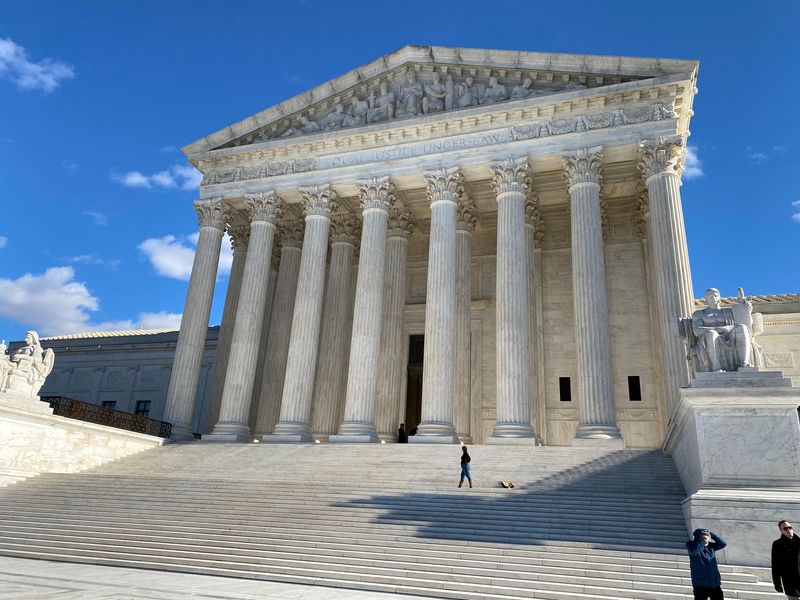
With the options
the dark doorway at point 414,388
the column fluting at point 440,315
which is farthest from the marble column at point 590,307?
the dark doorway at point 414,388

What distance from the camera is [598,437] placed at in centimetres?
2070

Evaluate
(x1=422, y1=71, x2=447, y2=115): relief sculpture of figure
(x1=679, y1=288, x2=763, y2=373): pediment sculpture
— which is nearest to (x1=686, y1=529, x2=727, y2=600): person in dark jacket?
(x1=679, y1=288, x2=763, y2=373): pediment sculpture

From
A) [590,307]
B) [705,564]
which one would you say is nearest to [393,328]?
[590,307]

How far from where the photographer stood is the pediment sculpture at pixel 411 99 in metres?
26.8

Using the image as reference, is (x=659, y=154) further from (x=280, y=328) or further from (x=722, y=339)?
(x=280, y=328)

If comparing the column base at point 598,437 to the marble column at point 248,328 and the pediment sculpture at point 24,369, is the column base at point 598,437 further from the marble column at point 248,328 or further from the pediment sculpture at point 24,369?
the pediment sculpture at point 24,369

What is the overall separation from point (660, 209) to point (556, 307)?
9176 millimetres

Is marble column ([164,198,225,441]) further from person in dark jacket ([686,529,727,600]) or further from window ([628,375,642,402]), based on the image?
person in dark jacket ([686,529,727,600])

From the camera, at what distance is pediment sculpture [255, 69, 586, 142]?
87.8 ft

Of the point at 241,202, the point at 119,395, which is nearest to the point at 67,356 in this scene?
the point at 119,395

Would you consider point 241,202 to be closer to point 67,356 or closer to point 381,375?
point 381,375

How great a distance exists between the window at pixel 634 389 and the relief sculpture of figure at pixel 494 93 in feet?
46.9

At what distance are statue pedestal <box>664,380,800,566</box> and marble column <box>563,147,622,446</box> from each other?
803 cm

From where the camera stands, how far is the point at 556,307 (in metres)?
31.1
